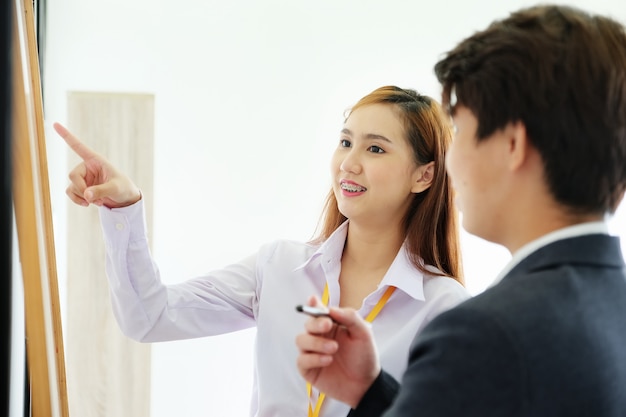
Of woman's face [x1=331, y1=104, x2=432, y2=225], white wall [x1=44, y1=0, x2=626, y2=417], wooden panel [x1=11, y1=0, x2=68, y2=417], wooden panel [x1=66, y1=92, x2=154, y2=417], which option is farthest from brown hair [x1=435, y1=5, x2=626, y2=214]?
Answer: white wall [x1=44, y1=0, x2=626, y2=417]

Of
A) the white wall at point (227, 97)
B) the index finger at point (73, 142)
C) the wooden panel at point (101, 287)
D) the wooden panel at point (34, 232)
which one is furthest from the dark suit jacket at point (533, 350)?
the white wall at point (227, 97)

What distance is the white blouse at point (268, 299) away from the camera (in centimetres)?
178

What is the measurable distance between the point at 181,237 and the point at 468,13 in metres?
2.08

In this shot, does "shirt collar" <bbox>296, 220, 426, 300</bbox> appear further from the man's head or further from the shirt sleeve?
the man's head

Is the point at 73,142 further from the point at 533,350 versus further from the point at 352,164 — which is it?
the point at 533,350

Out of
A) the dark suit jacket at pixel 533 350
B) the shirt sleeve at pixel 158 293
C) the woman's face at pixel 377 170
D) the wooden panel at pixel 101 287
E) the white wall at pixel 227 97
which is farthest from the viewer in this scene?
the white wall at pixel 227 97

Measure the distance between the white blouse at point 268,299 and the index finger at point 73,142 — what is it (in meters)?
0.15

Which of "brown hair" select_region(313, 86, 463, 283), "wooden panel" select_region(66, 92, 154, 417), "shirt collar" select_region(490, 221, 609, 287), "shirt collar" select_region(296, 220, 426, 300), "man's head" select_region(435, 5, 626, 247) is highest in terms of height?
"man's head" select_region(435, 5, 626, 247)

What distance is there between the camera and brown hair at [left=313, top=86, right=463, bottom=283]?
199 centimetres

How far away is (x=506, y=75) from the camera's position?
2.99ft

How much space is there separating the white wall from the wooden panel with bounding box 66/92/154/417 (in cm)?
51

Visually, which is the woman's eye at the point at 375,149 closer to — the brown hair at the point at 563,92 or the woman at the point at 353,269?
the woman at the point at 353,269

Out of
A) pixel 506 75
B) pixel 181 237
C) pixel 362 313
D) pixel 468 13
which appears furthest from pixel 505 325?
pixel 468 13

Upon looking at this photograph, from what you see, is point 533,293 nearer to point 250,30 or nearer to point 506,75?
point 506,75
